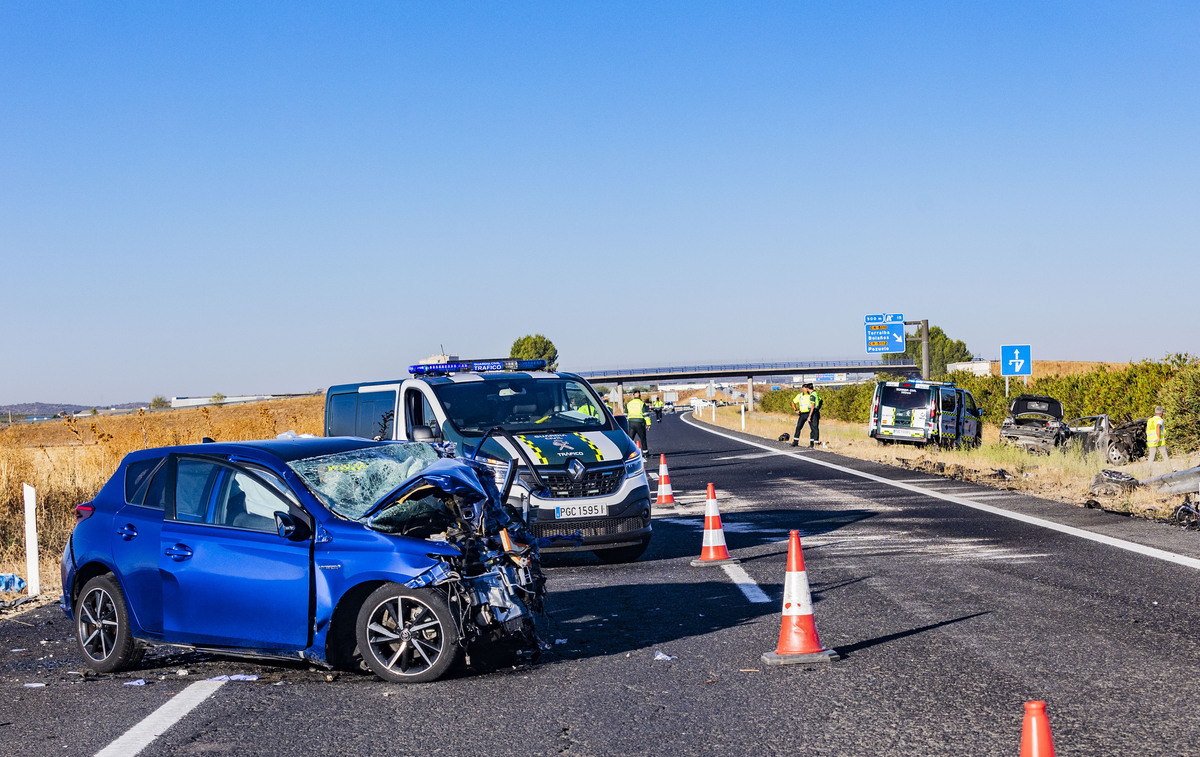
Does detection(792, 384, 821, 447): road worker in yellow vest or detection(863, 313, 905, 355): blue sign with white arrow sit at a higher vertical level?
detection(863, 313, 905, 355): blue sign with white arrow

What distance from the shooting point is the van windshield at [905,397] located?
104 ft

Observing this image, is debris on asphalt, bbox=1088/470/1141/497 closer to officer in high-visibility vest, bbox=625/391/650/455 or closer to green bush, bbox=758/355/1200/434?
green bush, bbox=758/355/1200/434

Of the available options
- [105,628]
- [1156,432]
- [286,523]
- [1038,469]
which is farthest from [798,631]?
[1156,432]

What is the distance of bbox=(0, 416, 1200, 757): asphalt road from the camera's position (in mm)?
5273

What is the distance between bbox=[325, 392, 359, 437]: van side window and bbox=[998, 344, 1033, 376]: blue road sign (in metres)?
22.0

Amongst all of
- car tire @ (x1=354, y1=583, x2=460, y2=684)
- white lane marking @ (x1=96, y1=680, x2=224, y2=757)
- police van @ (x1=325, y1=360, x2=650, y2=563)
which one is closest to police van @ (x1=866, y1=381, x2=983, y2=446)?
police van @ (x1=325, y1=360, x2=650, y2=563)

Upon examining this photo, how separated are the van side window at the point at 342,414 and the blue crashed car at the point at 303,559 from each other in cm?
626

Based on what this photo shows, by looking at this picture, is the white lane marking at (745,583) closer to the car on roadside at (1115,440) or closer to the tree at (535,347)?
the car on roadside at (1115,440)

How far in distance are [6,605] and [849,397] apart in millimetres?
64404

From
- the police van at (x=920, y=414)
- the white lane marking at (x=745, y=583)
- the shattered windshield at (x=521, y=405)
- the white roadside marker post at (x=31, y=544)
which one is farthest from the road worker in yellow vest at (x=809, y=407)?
the white roadside marker post at (x=31, y=544)

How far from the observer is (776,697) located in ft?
19.6

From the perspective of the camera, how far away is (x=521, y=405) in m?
12.5

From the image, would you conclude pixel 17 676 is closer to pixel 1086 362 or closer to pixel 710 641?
pixel 710 641

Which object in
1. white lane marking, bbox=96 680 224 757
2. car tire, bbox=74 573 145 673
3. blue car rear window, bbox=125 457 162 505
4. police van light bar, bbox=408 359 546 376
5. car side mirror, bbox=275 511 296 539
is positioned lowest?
white lane marking, bbox=96 680 224 757
